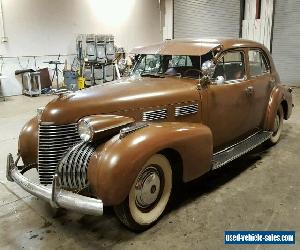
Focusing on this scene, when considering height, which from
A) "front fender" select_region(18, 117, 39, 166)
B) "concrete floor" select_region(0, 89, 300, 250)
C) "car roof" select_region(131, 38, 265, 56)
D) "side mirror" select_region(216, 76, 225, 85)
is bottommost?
"concrete floor" select_region(0, 89, 300, 250)

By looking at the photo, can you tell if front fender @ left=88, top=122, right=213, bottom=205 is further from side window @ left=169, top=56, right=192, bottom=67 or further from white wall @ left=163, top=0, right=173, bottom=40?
white wall @ left=163, top=0, right=173, bottom=40

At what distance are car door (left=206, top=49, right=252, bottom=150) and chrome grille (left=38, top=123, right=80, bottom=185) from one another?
1.50 metres

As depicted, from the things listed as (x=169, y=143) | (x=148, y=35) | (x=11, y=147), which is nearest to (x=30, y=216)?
(x=169, y=143)

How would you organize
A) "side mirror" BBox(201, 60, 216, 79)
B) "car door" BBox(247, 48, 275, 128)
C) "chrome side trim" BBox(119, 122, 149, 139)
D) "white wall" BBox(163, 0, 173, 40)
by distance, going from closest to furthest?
"chrome side trim" BBox(119, 122, 149, 139) → "side mirror" BBox(201, 60, 216, 79) → "car door" BBox(247, 48, 275, 128) → "white wall" BBox(163, 0, 173, 40)

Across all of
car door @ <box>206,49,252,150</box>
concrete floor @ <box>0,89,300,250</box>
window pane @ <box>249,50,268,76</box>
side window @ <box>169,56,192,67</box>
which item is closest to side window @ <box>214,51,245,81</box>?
car door @ <box>206,49,252,150</box>

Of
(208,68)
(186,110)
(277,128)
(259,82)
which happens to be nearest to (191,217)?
(186,110)

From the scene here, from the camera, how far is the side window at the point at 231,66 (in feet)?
11.8

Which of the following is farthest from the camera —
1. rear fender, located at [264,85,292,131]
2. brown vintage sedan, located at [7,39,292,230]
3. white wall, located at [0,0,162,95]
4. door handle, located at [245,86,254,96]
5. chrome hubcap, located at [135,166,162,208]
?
white wall, located at [0,0,162,95]

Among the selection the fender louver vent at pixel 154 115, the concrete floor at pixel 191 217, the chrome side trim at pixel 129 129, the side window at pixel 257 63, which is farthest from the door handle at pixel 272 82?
the chrome side trim at pixel 129 129

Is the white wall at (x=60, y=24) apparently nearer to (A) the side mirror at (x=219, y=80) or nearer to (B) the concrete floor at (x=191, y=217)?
(B) the concrete floor at (x=191, y=217)

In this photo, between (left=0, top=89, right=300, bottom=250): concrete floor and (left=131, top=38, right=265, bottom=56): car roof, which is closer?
(left=0, top=89, right=300, bottom=250): concrete floor

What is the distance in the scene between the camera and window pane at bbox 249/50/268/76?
410cm

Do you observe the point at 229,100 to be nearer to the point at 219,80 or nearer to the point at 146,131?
the point at 219,80

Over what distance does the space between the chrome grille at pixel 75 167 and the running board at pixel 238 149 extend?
1354 mm
